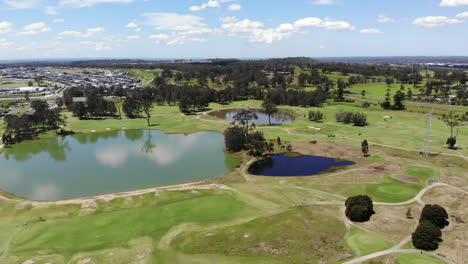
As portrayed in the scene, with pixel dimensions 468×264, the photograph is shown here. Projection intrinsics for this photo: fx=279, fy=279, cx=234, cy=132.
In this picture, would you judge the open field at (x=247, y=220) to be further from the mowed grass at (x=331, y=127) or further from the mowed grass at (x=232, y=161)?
the mowed grass at (x=331, y=127)

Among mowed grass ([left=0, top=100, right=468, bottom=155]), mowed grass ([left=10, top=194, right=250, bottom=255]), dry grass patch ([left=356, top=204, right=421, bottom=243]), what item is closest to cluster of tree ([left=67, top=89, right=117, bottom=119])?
mowed grass ([left=0, top=100, right=468, bottom=155])

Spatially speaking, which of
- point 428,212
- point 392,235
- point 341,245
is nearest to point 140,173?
point 341,245

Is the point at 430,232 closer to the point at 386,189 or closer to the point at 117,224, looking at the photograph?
the point at 386,189

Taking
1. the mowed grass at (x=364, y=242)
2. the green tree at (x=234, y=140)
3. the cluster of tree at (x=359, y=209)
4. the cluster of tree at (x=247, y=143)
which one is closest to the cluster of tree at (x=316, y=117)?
the cluster of tree at (x=247, y=143)

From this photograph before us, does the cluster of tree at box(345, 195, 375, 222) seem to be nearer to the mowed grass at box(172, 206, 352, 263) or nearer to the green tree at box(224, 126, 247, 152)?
the mowed grass at box(172, 206, 352, 263)

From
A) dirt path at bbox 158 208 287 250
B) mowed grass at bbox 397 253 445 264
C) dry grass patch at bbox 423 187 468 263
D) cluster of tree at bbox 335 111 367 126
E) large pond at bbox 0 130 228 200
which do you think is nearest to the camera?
mowed grass at bbox 397 253 445 264

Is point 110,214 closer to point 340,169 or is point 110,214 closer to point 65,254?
point 65,254

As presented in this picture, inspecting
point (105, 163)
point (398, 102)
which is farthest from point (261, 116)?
point (105, 163)
